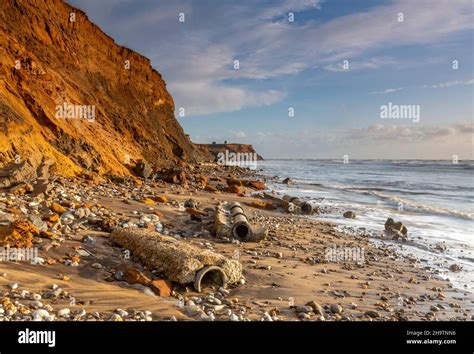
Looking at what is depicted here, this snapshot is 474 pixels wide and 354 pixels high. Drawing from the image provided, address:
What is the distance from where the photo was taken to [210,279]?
296 inches

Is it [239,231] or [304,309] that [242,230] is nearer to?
[239,231]

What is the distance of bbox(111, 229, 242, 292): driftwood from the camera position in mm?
7016

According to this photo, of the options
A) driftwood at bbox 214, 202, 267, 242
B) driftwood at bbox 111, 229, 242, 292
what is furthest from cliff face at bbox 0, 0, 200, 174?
driftwood at bbox 111, 229, 242, 292

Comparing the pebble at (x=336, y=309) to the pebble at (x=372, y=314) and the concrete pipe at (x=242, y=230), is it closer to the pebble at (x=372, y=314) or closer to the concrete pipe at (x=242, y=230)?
the pebble at (x=372, y=314)

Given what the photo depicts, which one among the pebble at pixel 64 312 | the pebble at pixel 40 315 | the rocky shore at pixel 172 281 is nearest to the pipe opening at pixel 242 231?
the rocky shore at pixel 172 281

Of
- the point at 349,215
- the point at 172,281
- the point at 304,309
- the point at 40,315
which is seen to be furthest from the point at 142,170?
the point at 40,315

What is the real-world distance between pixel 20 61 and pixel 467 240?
936 inches

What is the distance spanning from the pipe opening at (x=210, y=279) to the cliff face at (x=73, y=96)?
10.2 m

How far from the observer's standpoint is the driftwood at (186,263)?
23.0 feet

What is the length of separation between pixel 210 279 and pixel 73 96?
21.4m

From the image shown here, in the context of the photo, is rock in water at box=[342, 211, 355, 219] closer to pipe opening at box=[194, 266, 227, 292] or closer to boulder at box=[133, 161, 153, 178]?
boulder at box=[133, 161, 153, 178]

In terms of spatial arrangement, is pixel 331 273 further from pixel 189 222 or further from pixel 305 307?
pixel 189 222

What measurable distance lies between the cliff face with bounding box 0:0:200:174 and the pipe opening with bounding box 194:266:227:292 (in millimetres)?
10211
